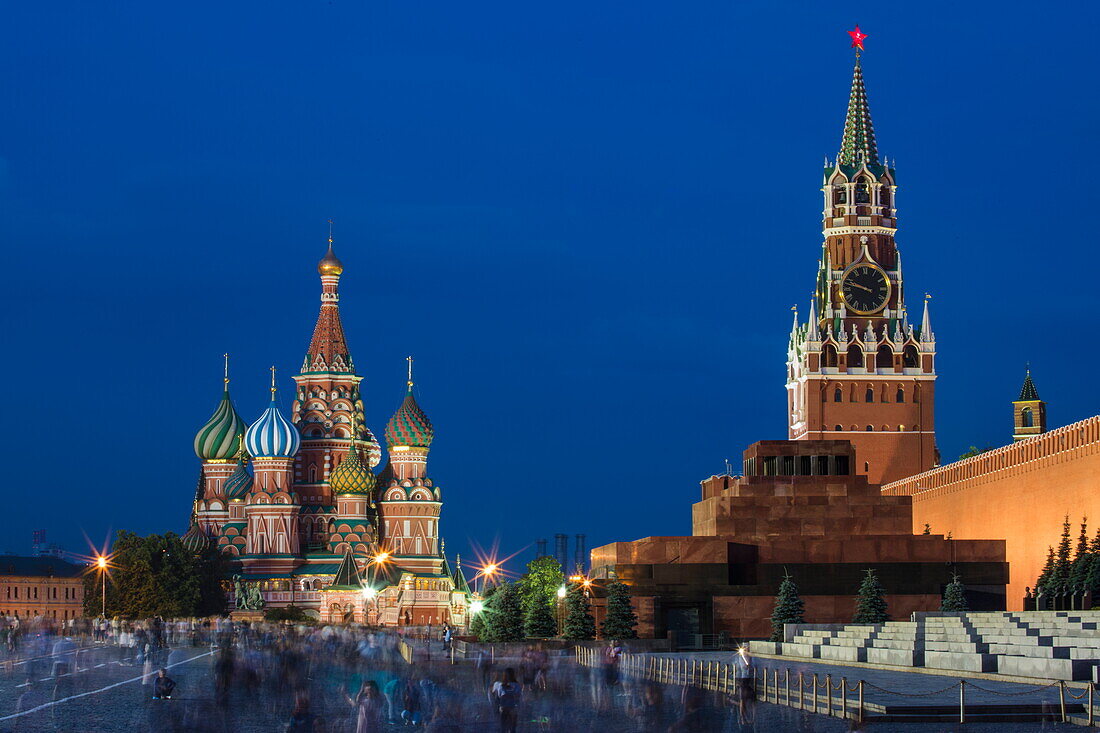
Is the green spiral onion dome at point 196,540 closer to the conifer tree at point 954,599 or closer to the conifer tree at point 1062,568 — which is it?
the conifer tree at point 954,599

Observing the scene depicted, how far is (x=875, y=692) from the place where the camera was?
24.8 meters

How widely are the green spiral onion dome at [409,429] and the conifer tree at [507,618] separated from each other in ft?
162

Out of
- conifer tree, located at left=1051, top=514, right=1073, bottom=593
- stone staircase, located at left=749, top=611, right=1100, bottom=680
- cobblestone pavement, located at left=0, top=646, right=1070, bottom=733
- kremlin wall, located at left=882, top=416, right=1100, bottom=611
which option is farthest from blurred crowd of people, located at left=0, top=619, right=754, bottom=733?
kremlin wall, located at left=882, top=416, right=1100, bottom=611

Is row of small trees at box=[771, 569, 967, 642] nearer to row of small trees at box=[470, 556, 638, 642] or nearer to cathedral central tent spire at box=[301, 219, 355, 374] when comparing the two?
row of small trees at box=[470, 556, 638, 642]

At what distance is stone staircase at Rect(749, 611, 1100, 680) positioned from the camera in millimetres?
26047

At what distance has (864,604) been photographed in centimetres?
4634

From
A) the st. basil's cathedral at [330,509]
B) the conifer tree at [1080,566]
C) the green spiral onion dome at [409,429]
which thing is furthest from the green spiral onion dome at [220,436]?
the conifer tree at [1080,566]

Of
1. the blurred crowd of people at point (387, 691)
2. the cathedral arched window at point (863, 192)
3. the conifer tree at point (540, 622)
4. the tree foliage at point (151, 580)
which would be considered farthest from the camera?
the cathedral arched window at point (863, 192)

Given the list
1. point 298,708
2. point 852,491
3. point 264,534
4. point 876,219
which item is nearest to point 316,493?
point 264,534

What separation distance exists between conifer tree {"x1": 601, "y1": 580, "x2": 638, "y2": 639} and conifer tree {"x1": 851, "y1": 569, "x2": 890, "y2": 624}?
6.12 m

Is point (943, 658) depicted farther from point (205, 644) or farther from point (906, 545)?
point (205, 644)

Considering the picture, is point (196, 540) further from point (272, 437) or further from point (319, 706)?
point (319, 706)

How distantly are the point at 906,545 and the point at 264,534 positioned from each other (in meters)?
53.4

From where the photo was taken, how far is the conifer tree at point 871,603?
46.2 m
